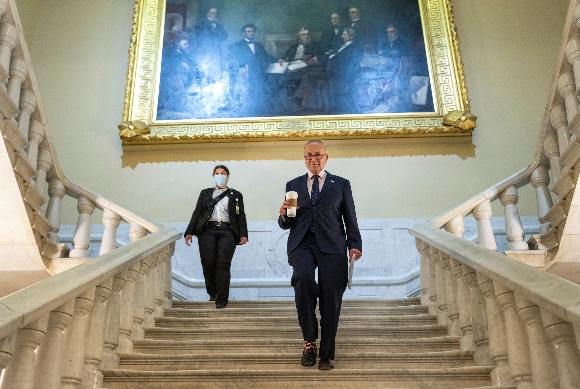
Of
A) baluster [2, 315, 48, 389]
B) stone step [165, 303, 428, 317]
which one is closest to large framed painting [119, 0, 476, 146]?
stone step [165, 303, 428, 317]

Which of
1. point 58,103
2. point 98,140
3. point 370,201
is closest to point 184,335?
point 370,201

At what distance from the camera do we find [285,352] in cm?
455

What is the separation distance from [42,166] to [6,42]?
128 centimetres

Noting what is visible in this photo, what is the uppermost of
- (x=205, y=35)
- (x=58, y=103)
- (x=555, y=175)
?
(x=205, y=35)

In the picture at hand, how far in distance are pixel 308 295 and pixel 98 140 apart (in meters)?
5.70

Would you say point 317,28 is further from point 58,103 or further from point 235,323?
point 235,323

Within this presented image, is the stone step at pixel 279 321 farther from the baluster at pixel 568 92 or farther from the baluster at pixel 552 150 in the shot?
the baluster at pixel 568 92

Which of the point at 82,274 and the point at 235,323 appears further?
the point at 235,323

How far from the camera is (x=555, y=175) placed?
19.0 ft

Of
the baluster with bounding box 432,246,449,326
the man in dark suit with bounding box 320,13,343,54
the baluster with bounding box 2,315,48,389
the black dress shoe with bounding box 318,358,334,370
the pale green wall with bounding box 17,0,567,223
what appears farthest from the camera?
the man in dark suit with bounding box 320,13,343,54

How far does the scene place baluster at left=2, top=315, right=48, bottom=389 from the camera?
288 centimetres

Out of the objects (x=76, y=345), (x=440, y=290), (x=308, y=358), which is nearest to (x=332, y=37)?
(x=440, y=290)

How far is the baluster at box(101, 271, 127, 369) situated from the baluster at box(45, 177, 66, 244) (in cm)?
223

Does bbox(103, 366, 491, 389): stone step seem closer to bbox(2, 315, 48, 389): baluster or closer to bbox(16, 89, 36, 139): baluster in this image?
bbox(2, 315, 48, 389): baluster
